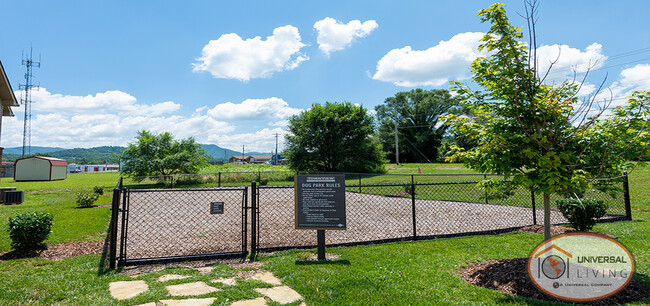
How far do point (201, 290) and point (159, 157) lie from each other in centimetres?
2414

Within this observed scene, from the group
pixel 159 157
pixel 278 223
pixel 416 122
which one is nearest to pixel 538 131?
pixel 278 223

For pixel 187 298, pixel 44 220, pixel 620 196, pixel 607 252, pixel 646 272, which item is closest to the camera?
pixel 187 298

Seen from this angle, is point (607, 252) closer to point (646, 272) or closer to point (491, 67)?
point (646, 272)

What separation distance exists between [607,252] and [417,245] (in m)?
2.88

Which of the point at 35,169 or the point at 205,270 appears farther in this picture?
the point at 35,169

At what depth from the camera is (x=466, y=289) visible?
3832 mm

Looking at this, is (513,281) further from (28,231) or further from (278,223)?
(28,231)

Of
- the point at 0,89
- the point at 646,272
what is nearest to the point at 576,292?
the point at 646,272

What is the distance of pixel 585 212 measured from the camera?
678 cm

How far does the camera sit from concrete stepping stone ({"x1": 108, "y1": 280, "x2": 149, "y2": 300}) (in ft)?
12.2

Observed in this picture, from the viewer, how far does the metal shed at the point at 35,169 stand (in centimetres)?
3123

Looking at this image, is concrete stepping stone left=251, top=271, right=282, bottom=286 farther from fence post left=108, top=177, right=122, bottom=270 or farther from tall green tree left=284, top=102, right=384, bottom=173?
tall green tree left=284, top=102, right=384, bottom=173

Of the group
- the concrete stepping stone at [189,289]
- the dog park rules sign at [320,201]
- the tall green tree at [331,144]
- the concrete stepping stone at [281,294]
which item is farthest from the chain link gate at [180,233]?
the tall green tree at [331,144]

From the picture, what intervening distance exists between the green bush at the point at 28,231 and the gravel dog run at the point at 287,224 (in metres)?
1.43
